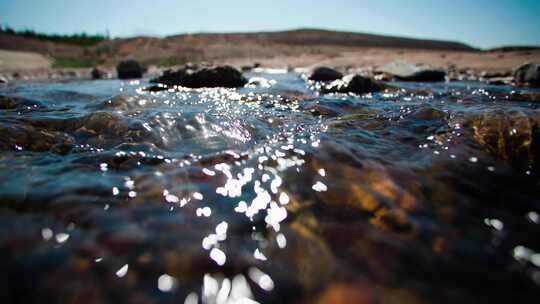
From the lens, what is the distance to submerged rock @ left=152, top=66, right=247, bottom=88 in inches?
245

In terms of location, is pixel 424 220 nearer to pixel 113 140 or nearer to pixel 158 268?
pixel 158 268

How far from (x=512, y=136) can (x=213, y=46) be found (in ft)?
100

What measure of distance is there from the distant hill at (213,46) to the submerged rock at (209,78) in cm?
1295

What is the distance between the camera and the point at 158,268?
3.74 feet

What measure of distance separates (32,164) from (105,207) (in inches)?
31.6

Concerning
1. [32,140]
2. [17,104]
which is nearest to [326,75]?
[17,104]

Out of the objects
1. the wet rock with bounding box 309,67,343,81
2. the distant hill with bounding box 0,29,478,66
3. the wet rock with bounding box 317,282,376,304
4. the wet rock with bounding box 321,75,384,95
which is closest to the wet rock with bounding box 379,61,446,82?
the wet rock with bounding box 309,67,343,81

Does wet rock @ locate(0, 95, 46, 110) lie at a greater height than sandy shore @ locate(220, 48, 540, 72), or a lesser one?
lesser

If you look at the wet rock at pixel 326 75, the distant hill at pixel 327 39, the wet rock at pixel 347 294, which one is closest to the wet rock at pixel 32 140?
the wet rock at pixel 347 294

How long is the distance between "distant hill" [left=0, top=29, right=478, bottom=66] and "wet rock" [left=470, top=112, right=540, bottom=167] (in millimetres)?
18193

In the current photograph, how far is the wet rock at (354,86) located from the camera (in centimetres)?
524

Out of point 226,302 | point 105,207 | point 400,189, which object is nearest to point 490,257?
point 400,189

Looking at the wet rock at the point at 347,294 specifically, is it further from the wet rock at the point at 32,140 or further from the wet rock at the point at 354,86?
the wet rock at the point at 354,86

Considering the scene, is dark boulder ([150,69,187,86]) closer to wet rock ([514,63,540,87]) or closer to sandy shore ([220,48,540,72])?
wet rock ([514,63,540,87])
